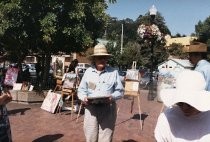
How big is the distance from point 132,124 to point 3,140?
7898 mm

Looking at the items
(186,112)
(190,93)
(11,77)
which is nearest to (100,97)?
(186,112)

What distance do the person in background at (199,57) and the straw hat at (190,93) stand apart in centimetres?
396

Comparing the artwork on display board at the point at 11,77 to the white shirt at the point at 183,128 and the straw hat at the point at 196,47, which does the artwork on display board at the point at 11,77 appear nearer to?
the straw hat at the point at 196,47

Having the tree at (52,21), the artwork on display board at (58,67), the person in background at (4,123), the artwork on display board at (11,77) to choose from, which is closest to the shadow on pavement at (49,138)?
the person in background at (4,123)

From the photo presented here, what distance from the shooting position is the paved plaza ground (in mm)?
10453

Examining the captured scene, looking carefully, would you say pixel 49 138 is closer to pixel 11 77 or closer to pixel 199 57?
pixel 199 57

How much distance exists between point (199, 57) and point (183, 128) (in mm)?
4144

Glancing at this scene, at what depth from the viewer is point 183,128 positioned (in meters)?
3.07

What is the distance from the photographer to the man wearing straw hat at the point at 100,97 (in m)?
6.51

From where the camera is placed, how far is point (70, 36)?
58.4ft

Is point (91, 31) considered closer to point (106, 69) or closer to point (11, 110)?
point (11, 110)

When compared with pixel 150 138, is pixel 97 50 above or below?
above

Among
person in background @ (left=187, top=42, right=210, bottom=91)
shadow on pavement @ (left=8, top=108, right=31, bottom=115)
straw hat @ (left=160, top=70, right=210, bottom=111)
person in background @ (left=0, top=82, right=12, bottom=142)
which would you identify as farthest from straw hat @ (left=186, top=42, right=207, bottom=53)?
shadow on pavement @ (left=8, top=108, right=31, bottom=115)

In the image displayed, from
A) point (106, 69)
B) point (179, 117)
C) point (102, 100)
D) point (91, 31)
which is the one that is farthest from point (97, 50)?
point (91, 31)
